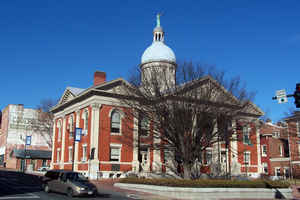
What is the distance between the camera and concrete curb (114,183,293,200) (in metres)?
24.3

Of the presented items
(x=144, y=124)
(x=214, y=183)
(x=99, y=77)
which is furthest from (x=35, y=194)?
(x=99, y=77)

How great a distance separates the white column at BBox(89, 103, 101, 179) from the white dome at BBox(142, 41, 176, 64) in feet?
44.3

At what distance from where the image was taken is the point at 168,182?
26.0 m

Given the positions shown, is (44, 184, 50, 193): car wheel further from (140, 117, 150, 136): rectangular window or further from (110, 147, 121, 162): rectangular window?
(110, 147, 121, 162): rectangular window

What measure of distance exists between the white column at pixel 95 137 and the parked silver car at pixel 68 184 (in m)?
16.7

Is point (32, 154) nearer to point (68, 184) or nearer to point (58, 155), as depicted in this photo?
point (58, 155)

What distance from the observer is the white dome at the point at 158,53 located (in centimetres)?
5275

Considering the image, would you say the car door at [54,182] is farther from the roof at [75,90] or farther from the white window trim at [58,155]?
the white window trim at [58,155]

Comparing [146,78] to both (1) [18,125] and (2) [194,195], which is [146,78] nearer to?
(2) [194,195]

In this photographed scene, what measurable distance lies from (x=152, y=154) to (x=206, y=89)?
1831 centimetres

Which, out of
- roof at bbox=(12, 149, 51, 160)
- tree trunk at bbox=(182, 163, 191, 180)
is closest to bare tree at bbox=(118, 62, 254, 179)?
tree trunk at bbox=(182, 163, 191, 180)

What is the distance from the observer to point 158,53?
53062mm

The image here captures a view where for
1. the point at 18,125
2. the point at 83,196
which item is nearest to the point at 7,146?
the point at 18,125

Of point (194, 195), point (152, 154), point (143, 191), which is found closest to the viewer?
point (194, 195)
